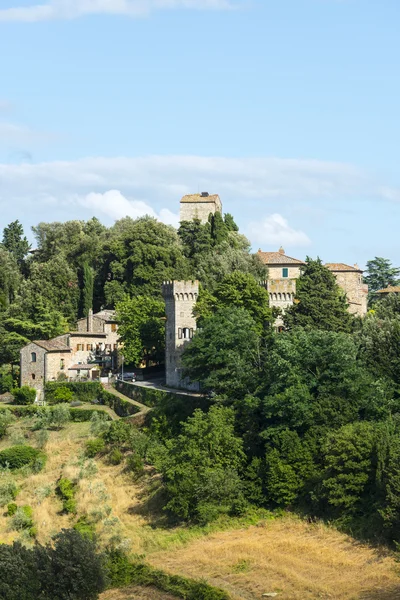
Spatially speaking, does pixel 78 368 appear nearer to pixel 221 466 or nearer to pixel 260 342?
pixel 260 342

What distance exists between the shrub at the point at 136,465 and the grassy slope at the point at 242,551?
0.69 meters

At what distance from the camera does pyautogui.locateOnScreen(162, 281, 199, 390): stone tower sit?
222ft

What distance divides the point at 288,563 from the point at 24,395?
38855mm

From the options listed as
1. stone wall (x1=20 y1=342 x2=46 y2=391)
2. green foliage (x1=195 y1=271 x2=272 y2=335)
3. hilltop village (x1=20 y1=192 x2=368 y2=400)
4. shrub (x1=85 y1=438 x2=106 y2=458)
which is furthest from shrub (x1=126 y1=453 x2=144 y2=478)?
stone wall (x1=20 y1=342 x2=46 y2=391)

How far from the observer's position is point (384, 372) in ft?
177

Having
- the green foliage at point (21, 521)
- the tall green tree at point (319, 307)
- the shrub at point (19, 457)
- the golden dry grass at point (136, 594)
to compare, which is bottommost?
the golden dry grass at point (136, 594)

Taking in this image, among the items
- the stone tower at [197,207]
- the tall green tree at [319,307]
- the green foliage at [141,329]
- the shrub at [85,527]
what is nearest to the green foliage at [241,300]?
the tall green tree at [319,307]

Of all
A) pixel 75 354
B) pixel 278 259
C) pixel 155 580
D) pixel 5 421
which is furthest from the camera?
pixel 278 259

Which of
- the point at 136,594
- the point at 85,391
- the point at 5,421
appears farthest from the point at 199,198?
the point at 136,594

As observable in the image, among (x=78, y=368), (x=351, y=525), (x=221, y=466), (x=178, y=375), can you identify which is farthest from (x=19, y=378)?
(x=351, y=525)

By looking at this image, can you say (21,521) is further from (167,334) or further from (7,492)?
(167,334)

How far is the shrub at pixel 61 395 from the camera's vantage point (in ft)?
246

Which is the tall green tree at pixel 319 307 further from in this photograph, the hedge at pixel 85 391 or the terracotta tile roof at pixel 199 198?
the terracotta tile roof at pixel 199 198

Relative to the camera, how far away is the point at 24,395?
248 ft
